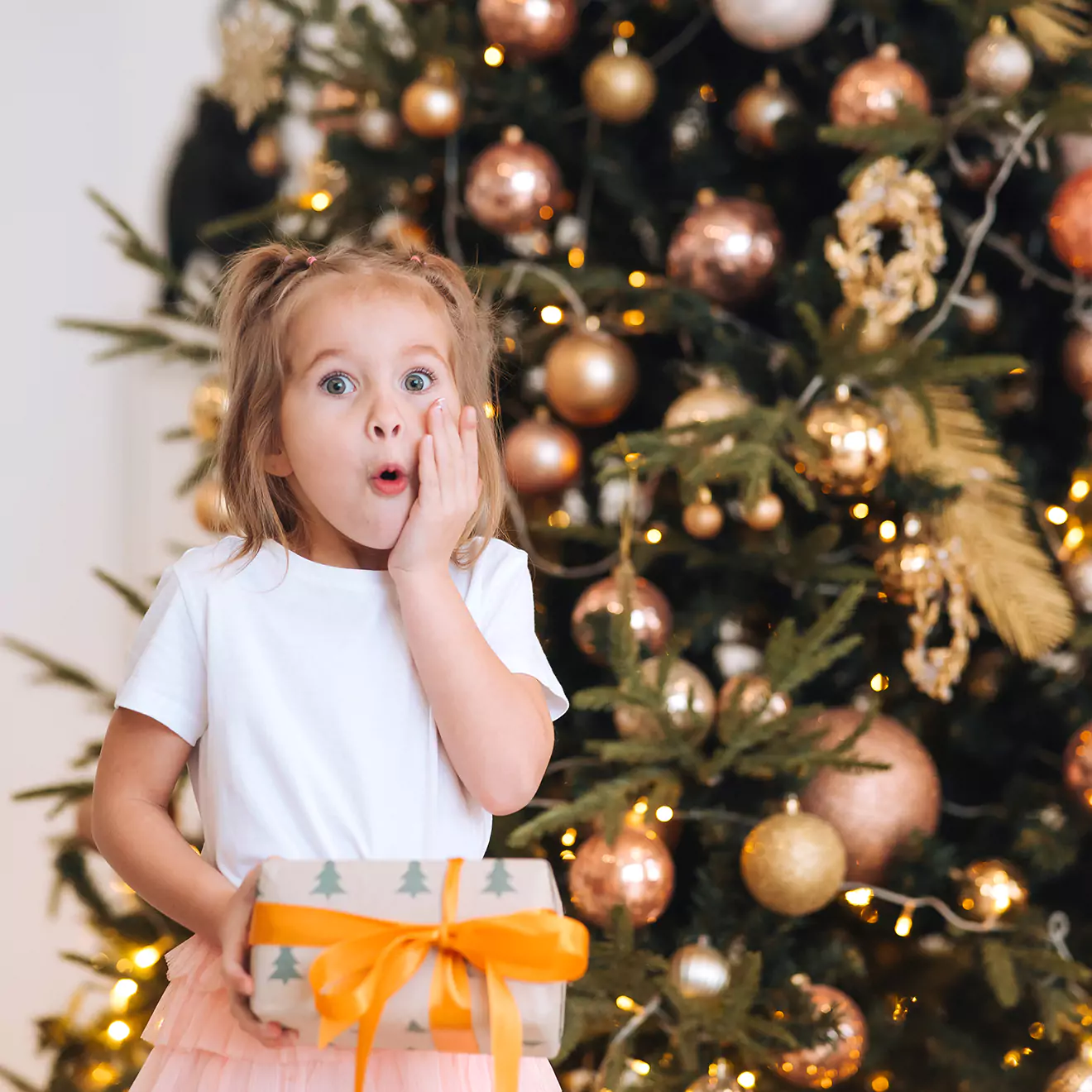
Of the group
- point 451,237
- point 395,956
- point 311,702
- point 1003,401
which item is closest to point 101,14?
point 451,237

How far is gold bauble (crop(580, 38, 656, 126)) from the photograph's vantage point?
4.56 feet

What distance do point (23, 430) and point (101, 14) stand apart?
2.73 ft

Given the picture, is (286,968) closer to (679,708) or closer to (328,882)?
(328,882)

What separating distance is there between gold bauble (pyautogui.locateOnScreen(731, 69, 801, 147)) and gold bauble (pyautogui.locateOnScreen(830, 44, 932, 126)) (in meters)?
0.07

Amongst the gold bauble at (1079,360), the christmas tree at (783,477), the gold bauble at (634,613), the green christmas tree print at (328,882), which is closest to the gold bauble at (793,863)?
the christmas tree at (783,477)

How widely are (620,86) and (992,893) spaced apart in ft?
3.17

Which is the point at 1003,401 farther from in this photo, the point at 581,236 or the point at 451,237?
the point at 451,237

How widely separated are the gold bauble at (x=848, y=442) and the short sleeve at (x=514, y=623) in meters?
0.51

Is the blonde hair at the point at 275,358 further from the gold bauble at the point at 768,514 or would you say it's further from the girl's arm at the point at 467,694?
the gold bauble at the point at 768,514

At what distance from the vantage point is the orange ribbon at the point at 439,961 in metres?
0.61

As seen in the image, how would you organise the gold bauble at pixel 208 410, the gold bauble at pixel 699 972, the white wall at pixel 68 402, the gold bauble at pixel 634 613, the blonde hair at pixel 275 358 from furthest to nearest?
the white wall at pixel 68 402, the gold bauble at pixel 208 410, the gold bauble at pixel 634 613, the gold bauble at pixel 699 972, the blonde hair at pixel 275 358

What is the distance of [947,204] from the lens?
145 centimetres

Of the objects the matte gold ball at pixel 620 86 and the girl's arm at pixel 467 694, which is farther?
the matte gold ball at pixel 620 86

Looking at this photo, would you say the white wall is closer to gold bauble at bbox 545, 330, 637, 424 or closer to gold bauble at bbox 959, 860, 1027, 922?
gold bauble at bbox 545, 330, 637, 424
